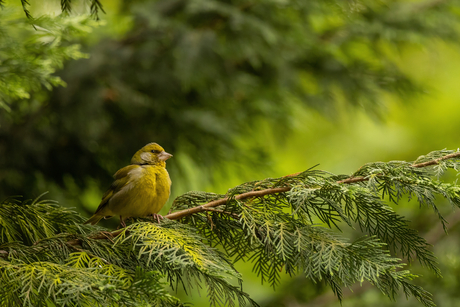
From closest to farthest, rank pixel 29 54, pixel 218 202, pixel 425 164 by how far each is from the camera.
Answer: pixel 425 164 → pixel 218 202 → pixel 29 54

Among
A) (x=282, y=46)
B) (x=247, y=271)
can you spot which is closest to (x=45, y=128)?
(x=282, y=46)

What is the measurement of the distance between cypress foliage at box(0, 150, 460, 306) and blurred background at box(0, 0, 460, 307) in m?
1.92

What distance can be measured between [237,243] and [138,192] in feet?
2.85

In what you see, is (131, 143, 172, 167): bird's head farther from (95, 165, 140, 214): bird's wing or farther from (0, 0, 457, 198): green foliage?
(0, 0, 457, 198): green foliage

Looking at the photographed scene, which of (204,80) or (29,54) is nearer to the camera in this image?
(29,54)

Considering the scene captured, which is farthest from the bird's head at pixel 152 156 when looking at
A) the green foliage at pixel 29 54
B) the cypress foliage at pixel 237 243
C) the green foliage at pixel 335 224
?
the green foliage at pixel 335 224

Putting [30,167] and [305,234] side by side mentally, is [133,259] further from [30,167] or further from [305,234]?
[30,167]

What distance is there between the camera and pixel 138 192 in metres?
2.49

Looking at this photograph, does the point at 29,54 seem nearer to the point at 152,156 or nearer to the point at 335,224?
the point at 152,156

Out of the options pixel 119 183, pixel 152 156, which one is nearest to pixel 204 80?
pixel 152 156

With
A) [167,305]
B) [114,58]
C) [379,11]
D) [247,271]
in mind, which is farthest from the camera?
[247,271]

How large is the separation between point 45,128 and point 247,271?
4.23 m

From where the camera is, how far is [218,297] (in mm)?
1590

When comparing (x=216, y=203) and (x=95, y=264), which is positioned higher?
(x=216, y=203)
